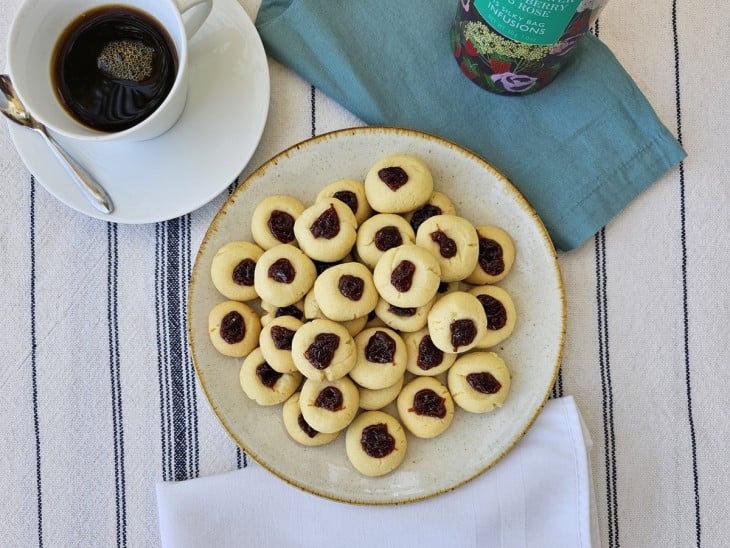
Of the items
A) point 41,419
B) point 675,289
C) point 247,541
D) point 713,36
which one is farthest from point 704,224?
point 41,419

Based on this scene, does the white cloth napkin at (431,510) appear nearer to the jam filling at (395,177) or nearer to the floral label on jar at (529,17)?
the jam filling at (395,177)

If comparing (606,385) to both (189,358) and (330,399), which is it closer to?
(330,399)

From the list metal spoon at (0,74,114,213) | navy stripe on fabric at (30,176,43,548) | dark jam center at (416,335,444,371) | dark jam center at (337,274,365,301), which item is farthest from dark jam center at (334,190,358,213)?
navy stripe on fabric at (30,176,43,548)

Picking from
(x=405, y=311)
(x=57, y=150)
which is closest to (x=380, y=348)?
(x=405, y=311)

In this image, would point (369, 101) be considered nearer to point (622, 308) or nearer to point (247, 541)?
point (622, 308)

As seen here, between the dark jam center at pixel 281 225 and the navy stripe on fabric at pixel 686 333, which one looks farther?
the navy stripe on fabric at pixel 686 333

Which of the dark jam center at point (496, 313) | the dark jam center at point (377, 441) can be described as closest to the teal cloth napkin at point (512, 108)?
the dark jam center at point (496, 313)
